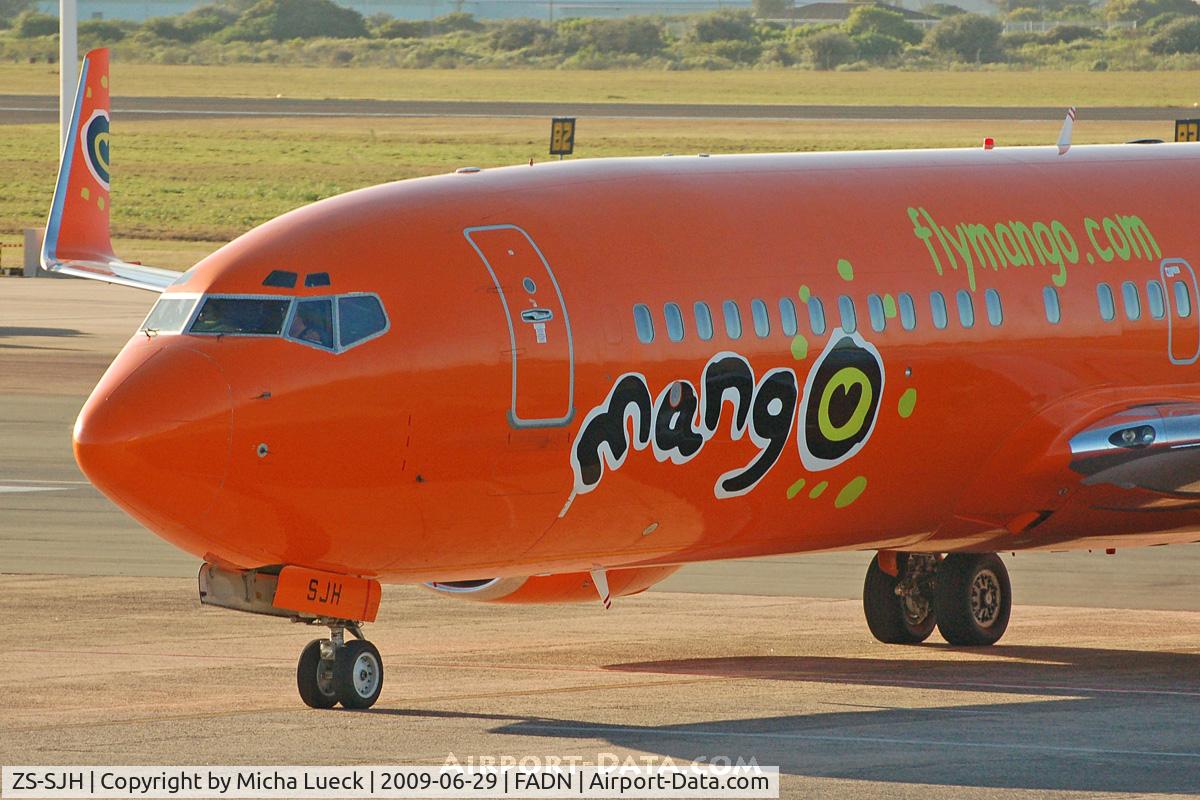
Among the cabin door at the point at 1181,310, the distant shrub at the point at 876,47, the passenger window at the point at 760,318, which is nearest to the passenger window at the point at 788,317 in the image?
the passenger window at the point at 760,318

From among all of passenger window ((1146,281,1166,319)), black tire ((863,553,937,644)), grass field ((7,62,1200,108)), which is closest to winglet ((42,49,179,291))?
black tire ((863,553,937,644))

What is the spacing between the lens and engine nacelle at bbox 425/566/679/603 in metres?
23.4

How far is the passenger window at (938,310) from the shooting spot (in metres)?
24.4

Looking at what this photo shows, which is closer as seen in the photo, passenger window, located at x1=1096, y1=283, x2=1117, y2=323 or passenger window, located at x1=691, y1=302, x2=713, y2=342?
passenger window, located at x1=691, y1=302, x2=713, y2=342

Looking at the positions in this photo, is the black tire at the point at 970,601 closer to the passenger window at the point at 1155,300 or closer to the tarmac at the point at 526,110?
the passenger window at the point at 1155,300

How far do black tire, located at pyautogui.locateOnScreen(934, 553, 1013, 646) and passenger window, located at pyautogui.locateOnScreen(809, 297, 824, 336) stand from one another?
5.42m

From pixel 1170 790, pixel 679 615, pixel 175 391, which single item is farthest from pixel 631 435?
pixel 679 615

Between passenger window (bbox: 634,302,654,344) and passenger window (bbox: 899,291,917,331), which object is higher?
passenger window (bbox: 634,302,654,344)

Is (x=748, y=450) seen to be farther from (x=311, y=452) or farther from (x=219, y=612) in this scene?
(x=219, y=612)

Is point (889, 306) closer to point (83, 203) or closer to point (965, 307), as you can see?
point (965, 307)

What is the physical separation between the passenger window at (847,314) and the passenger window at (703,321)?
5.50 ft

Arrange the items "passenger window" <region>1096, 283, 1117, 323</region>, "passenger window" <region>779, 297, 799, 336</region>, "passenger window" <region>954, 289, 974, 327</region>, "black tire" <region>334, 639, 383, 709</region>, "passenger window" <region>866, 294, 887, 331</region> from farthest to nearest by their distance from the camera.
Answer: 1. "passenger window" <region>1096, 283, 1117, 323</region>
2. "passenger window" <region>954, 289, 974, 327</region>
3. "passenger window" <region>866, 294, 887, 331</region>
4. "passenger window" <region>779, 297, 799, 336</region>
5. "black tire" <region>334, 639, 383, 709</region>

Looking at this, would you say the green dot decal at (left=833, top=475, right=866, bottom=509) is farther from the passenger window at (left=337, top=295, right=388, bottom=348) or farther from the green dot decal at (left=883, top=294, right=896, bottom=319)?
the passenger window at (left=337, top=295, right=388, bottom=348)

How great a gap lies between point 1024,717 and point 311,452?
6908 millimetres
